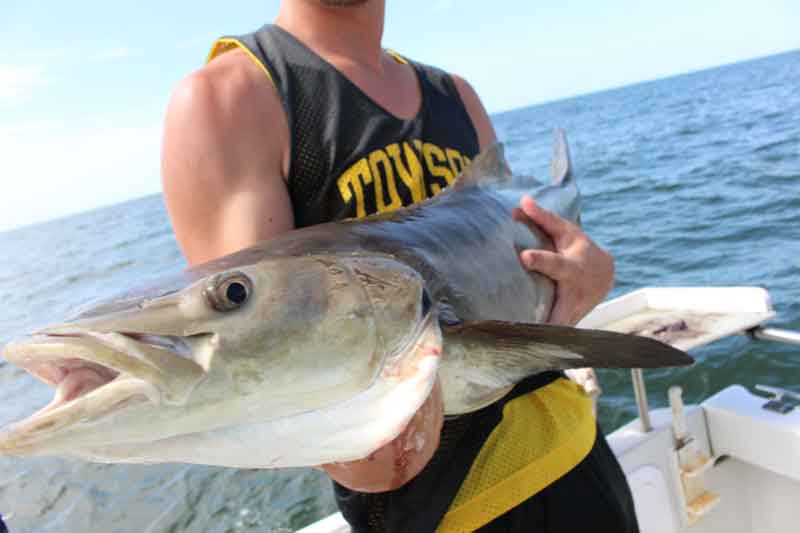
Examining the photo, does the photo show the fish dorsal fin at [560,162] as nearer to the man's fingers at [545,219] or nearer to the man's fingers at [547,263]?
the man's fingers at [545,219]

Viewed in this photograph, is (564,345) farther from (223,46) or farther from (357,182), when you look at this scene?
(223,46)

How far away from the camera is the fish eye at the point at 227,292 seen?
98 centimetres

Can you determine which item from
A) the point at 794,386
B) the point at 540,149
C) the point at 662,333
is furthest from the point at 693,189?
the point at 540,149

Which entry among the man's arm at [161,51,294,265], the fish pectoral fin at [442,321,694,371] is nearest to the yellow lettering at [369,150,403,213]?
the man's arm at [161,51,294,265]

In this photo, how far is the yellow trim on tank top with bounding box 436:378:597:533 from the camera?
5.82 feet

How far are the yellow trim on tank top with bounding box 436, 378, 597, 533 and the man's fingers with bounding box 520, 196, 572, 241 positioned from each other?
525 mm

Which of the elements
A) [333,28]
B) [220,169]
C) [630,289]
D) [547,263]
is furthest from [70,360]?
[630,289]

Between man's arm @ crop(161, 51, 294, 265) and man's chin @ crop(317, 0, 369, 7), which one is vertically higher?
man's chin @ crop(317, 0, 369, 7)

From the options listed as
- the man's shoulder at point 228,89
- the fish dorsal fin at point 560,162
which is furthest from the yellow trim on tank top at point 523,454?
the fish dorsal fin at point 560,162

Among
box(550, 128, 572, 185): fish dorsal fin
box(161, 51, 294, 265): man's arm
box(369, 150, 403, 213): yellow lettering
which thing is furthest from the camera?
box(550, 128, 572, 185): fish dorsal fin

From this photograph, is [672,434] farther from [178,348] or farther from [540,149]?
[540,149]

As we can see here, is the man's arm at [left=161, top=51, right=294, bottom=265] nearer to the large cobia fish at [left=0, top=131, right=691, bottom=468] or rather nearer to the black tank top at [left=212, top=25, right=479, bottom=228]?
the black tank top at [left=212, top=25, right=479, bottom=228]

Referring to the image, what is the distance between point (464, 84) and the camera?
256 centimetres

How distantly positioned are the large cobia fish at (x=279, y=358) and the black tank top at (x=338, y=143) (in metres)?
0.33
